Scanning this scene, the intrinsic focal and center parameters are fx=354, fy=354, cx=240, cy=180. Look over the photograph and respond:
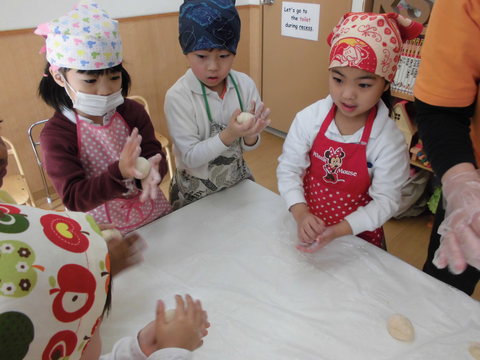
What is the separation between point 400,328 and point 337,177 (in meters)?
0.45

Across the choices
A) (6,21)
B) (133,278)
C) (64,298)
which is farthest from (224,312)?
(6,21)

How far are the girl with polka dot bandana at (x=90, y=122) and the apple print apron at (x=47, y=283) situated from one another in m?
0.45

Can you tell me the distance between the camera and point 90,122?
3.36ft

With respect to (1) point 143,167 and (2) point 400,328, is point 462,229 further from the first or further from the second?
(1) point 143,167

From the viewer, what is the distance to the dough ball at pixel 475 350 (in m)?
0.71

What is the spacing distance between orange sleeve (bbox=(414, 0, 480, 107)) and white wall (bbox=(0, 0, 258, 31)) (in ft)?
6.88

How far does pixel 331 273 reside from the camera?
0.90 meters

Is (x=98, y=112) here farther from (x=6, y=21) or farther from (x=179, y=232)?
(x=6, y=21)

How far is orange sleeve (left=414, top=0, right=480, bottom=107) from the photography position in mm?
797

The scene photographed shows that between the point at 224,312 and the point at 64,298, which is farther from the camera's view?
the point at 224,312

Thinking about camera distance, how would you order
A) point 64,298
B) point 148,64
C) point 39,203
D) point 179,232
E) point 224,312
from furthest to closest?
1. point 148,64
2. point 39,203
3. point 179,232
4. point 224,312
5. point 64,298

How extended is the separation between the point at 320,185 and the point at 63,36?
83cm

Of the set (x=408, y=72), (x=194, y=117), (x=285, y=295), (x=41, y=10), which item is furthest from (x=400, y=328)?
(x=41, y=10)

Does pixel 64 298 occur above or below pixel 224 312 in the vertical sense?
above
